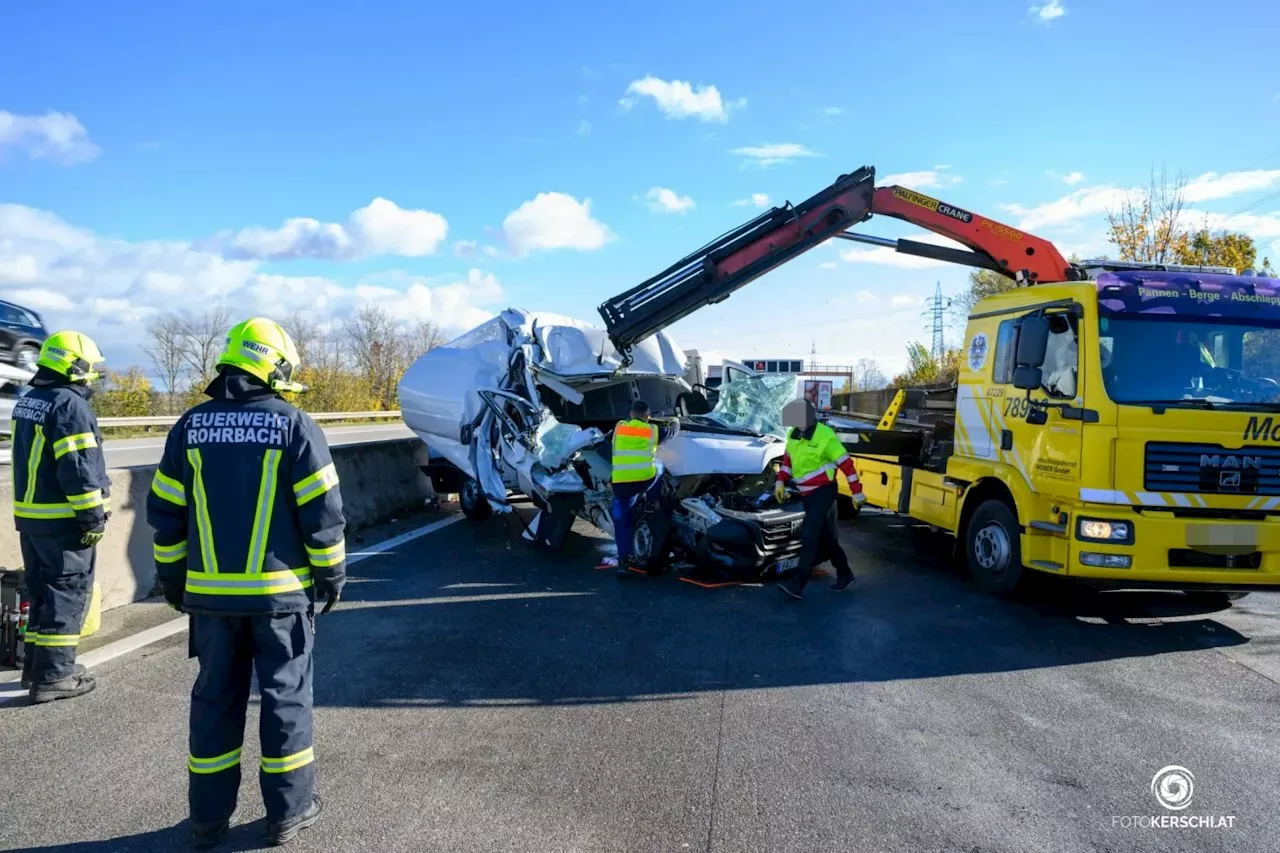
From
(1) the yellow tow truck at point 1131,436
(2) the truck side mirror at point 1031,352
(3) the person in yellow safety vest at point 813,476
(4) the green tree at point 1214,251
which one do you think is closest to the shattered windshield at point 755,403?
(3) the person in yellow safety vest at point 813,476

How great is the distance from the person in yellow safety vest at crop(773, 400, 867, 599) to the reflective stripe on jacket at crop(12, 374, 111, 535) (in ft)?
15.8

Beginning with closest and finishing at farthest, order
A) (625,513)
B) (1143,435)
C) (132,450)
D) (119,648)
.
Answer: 1. (119,648)
2. (1143,435)
3. (625,513)
4. (132,450)

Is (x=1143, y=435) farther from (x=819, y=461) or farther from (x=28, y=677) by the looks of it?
(x=28, y=677)

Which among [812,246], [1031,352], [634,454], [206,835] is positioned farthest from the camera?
[812,246]

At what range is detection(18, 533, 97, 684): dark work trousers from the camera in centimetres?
432

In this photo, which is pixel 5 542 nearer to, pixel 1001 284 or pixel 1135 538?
pixel 1135 538

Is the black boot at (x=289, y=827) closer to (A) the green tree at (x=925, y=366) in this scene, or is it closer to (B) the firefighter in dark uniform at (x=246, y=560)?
(B) the firefighter in dark uniform at (x=246, y=560)

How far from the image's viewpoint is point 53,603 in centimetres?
437

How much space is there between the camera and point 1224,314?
5988 millimetres

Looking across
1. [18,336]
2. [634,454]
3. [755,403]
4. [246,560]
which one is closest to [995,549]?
[634,454]

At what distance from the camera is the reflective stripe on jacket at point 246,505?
3.05 metres

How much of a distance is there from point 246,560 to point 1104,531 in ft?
17.7

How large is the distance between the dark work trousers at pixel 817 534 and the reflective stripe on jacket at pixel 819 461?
0.08 m

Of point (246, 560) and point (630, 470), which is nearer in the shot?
point (246, 560)
